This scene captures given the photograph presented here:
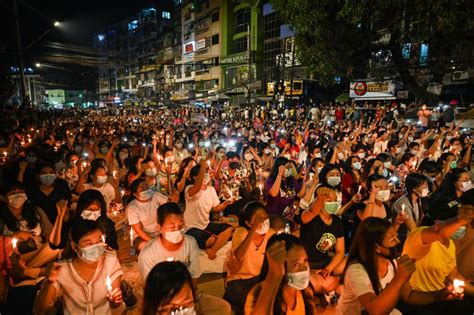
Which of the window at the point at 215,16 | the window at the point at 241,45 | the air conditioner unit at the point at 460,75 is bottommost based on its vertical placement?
the air conditioner unit at the point at 460,75

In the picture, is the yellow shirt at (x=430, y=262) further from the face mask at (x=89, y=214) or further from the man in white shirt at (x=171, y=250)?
the face mask at (x=89, y=214)

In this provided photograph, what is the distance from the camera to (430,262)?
3.14m

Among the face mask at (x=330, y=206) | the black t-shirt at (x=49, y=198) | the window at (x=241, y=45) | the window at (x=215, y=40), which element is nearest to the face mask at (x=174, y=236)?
the face mask at (x=330, y=206)

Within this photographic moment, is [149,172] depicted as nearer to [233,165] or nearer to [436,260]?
[233,165]

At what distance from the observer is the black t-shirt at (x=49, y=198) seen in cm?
503

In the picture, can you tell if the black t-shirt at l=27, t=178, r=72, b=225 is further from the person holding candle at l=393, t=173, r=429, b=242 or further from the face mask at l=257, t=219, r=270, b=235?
the person holding candle at l=393, t=173, r=429, b=242

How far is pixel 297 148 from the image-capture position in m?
10.6

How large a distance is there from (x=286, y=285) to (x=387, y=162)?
5.78 metres

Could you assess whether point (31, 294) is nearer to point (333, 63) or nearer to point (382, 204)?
point (382, 204)

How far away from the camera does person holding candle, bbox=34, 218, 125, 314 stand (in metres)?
2.77

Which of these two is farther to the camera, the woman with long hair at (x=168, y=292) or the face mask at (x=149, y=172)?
the face mask at (x=149, y=172)

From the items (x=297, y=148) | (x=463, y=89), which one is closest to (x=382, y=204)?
(x=297, y=148)

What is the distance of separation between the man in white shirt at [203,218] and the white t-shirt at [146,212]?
0.45 m

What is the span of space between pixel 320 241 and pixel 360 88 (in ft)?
78.4
